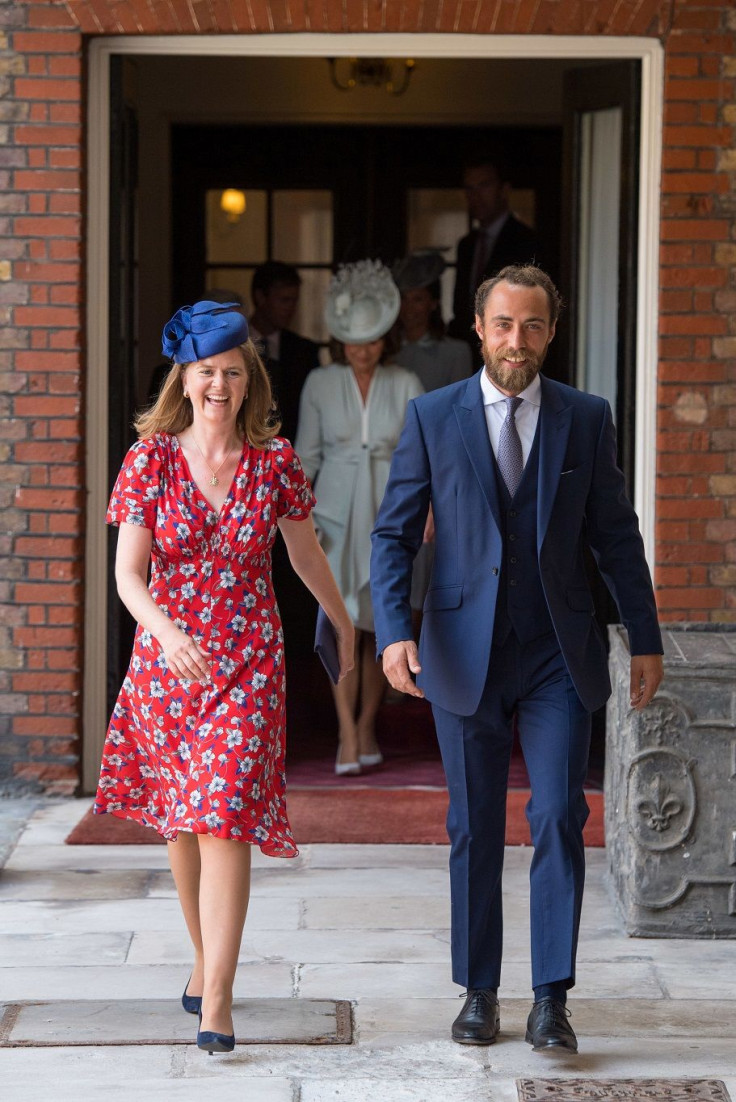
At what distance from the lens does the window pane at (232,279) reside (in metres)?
9.48

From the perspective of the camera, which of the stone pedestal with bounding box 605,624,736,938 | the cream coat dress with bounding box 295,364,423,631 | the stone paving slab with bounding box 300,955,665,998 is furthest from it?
the cream coat dress with bounding box 295,364,423,631

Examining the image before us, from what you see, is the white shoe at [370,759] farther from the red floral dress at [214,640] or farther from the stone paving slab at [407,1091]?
the stone paving slab at [407,1091]

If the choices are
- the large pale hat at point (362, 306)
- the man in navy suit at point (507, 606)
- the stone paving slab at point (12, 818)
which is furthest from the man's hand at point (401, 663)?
the large pale hat at point (362, 306)

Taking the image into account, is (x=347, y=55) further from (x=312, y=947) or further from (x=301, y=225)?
(x=301, y=225)

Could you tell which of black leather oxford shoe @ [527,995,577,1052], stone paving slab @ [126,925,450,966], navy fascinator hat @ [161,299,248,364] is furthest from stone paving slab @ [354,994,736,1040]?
navy fascinator hat @ [161,299,248,364]

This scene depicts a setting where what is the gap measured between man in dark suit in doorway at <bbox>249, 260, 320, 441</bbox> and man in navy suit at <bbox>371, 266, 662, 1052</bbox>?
13.6 ft

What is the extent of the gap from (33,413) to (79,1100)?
3.05 meters

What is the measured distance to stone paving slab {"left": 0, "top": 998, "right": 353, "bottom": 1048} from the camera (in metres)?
3.64

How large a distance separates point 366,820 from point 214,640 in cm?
229

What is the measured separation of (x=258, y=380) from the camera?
3.65 metres

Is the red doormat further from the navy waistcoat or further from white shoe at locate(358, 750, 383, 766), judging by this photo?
A: the navy waistcoat

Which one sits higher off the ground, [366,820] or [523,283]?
[523,283]

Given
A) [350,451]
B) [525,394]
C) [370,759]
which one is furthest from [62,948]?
[350,451]

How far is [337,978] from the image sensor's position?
4.08 metres
